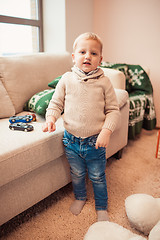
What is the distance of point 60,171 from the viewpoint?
1328 millimetres

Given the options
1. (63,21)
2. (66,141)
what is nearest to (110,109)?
(66,141)

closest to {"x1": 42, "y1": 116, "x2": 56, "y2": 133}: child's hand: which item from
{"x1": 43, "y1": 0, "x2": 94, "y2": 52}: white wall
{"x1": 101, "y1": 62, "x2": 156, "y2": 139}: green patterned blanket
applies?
{"x1": 101, "y1": 62, "x2": 156, "y2": 139}: green patterned blanket

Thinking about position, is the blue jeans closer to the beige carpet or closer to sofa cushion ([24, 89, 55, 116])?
the beige carpet

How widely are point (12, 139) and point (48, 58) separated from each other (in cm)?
95

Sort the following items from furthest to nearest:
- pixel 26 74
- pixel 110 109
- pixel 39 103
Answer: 1. pixel 26 74
2. pixel 39 103
3. pixel 110 109

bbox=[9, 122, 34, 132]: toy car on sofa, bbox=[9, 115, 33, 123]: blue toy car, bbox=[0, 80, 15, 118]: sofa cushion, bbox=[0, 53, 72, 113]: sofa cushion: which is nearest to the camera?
bbox=[9, 122, 34, 132]: toy car on sofa

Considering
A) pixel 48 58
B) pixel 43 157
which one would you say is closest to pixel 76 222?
pixel 43 157

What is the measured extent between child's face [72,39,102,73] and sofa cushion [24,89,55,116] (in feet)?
1.39

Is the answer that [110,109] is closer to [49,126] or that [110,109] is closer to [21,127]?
[49,126]

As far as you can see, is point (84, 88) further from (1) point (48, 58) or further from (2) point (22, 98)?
(1) point (48, 58)

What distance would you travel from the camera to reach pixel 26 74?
5.57 feet

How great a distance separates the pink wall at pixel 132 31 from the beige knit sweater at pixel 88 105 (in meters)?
1.52

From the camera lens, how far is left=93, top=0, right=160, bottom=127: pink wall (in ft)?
7.82

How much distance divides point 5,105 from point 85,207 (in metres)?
0.82
